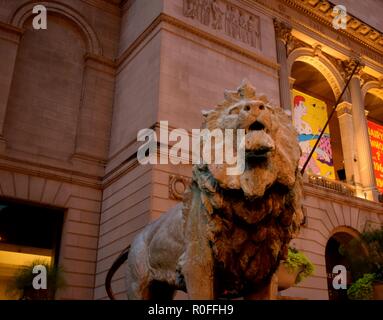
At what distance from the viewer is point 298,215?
344 cm

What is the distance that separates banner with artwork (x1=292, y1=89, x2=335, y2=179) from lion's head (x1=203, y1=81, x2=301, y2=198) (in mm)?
17472

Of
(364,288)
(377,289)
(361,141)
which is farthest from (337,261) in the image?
(377,289)

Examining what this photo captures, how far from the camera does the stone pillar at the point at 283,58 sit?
19266mm

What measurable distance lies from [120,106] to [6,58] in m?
4.57

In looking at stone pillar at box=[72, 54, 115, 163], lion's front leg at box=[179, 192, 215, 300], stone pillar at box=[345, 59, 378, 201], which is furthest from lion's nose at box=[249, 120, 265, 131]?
stone pillar at box=[345, 59, 378, 201]

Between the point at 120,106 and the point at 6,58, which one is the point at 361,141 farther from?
the point at 6,58

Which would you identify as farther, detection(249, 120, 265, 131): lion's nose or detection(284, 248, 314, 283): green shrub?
detection(284, 248, 314, 283): green shrub

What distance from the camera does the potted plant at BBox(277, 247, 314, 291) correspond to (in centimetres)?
709

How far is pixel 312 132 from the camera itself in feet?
73.6

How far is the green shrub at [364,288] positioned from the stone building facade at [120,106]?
6.36 ft

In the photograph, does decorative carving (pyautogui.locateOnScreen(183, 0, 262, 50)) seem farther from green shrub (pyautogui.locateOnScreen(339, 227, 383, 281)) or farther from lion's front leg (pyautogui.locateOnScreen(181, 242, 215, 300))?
lion's front leg (pyautogui.locateOnScreen(181, 242, 215, 300))
